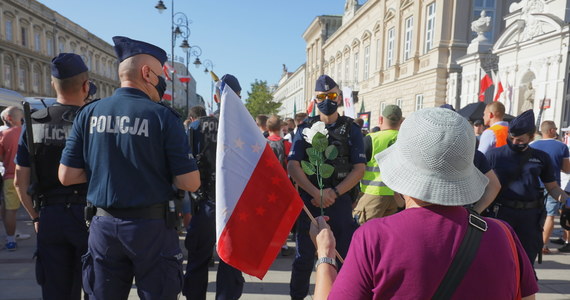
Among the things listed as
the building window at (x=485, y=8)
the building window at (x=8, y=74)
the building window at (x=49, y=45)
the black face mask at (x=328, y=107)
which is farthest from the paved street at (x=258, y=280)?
the building window at (x=49, y=45)

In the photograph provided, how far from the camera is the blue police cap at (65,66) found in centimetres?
265

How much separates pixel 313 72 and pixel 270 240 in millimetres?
51748

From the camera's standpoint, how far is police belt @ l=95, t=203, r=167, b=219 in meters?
2.08

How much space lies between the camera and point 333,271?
4.75 ft

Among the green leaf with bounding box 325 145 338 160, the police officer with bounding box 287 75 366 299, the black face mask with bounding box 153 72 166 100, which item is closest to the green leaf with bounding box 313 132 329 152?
the green leaf with bounding box 325 145 338 160

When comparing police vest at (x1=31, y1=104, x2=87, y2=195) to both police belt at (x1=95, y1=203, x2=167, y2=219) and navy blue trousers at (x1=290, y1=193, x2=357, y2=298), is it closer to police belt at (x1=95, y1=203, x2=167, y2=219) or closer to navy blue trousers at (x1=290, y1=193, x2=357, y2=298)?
police belt at (x1=95, y1=203, x2=167, y2=219)

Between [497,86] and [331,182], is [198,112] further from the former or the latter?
[497,86]

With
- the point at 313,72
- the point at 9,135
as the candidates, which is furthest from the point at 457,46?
the point at 313,72

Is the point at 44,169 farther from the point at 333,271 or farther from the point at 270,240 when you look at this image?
the point at 333,271

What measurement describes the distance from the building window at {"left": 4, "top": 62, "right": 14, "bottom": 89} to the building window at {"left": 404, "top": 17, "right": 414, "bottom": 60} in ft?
127

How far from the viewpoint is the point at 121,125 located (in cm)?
204

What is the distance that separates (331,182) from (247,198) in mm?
1511

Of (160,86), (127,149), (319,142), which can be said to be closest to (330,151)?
(319,142)

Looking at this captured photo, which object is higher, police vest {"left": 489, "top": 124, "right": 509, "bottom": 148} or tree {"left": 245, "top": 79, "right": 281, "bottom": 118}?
tree {"left": 245, "top": 79, "right": 281, "bottom": 118}
